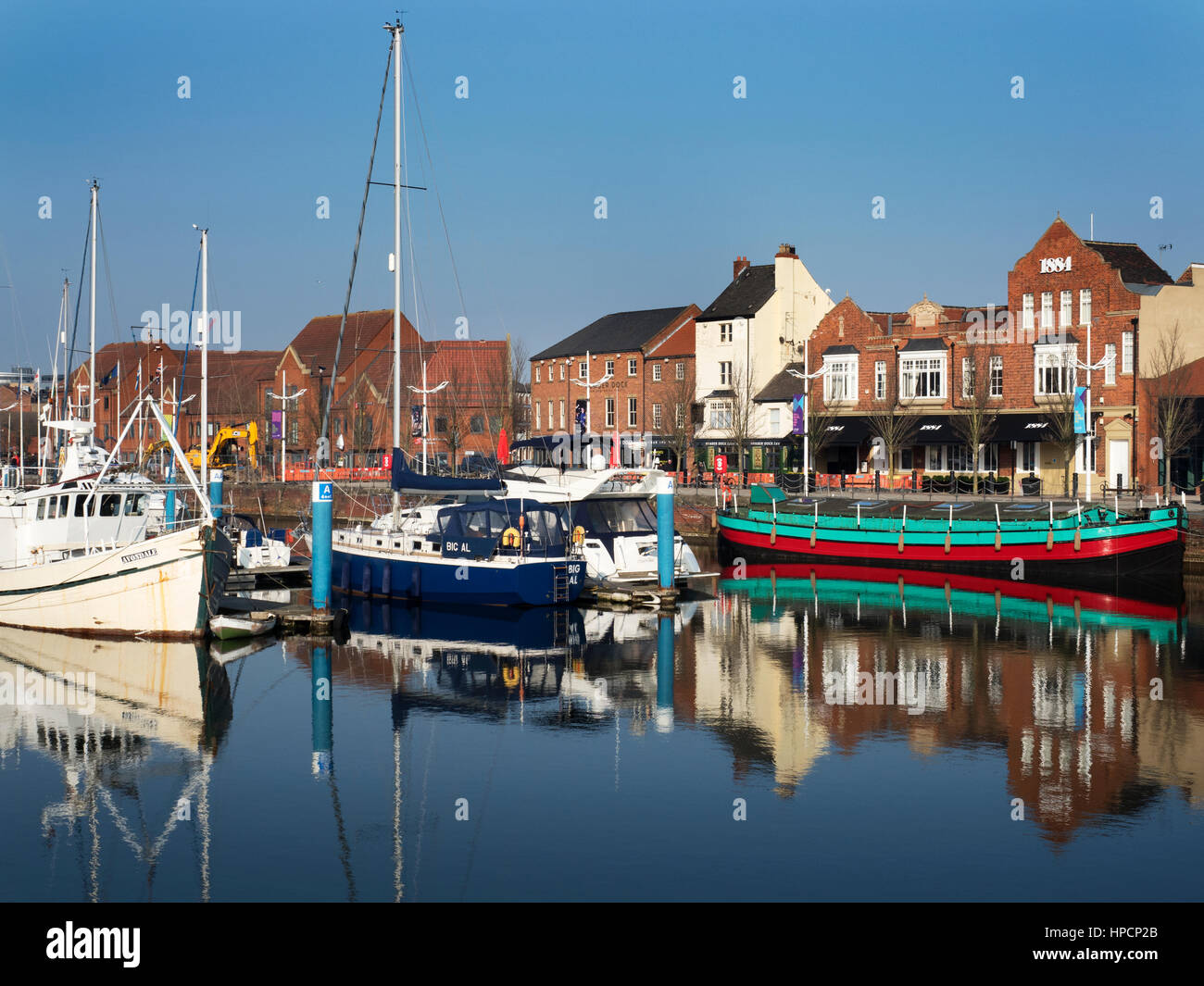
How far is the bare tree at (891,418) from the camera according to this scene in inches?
2357

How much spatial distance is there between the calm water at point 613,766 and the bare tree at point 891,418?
2882 centimetres

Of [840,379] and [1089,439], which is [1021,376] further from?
[840,379]

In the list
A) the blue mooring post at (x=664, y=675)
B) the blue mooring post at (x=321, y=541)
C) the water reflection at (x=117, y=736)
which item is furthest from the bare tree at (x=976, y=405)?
the water reflection at (x=117, y=736)

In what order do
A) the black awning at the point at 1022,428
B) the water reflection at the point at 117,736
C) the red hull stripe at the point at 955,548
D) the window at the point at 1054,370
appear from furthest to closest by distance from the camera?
the window at the point at 1054,370
the black awning at the point at 1022,428
the red hull stripe at the point at 955,548
the water reflection at the point at 117,736

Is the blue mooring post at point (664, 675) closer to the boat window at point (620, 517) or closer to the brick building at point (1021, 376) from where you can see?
the boat window at point (620, 517)

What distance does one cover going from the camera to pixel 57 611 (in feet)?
95.1

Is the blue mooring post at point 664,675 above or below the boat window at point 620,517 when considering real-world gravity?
below

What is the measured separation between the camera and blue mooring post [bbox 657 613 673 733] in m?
22.3

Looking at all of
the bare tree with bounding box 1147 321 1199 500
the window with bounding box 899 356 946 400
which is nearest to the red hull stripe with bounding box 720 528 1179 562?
the bare tree with bounding box 1147 321 1199 500

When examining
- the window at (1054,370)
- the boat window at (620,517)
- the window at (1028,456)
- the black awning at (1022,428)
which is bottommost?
the boat window at (620,517)

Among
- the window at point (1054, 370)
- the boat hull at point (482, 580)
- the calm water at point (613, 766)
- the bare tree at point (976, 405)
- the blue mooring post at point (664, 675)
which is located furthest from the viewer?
the window at point (1054, 370)

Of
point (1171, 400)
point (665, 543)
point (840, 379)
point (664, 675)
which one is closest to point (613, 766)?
point (664, 675)
